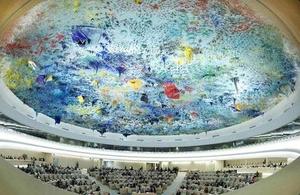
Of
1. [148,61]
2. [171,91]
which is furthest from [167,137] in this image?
[148,61]

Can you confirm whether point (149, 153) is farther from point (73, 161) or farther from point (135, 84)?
point (135, 84)

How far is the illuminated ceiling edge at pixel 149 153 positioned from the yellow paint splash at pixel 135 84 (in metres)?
9.66

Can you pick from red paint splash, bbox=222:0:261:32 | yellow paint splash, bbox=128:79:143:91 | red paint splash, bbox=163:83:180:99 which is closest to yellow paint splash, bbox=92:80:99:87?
yellow paint splash, bbox=128:79:143:91

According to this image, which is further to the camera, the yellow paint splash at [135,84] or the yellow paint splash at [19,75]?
the yellow paint splash at [135,84]

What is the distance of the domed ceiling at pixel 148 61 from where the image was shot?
511 inches

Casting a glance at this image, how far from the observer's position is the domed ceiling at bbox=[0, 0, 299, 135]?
13.0m

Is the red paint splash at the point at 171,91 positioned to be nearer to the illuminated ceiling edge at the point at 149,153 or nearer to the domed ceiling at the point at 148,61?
the domed ceiling at the point at 148,61

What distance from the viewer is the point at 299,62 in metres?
14.6

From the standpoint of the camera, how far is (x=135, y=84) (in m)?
21.8

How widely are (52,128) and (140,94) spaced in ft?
32.0

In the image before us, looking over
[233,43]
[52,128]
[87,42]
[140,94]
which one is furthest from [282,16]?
[52,128]

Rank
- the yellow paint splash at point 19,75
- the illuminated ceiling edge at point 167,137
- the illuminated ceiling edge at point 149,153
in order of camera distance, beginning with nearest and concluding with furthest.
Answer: the yellow paint splash at point 19,75, the illuminated ceiling edge at point 167,137, the illuminated ceiling edge at point 149,153

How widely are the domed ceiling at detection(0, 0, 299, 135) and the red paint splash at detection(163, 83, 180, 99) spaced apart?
0.06 metres

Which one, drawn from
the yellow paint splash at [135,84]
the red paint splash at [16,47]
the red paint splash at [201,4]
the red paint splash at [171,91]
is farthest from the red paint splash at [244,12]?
the yellow paint splash at [135,84]
